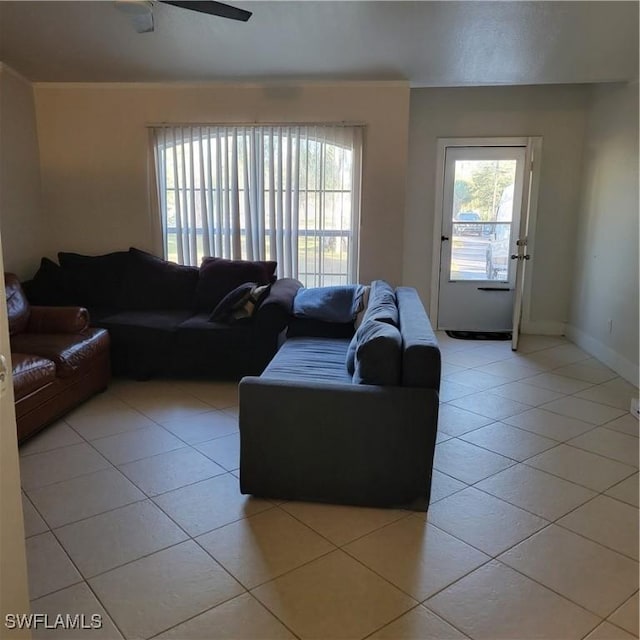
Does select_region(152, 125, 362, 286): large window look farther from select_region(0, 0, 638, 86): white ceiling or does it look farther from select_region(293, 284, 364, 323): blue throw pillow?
select_region(293, 284, 364, 323): blue throw pillow

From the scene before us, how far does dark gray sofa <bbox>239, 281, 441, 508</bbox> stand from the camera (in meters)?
2.42

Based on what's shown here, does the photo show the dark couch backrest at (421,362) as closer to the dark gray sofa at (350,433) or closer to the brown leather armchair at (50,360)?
the dark gray sofa at (350,433)

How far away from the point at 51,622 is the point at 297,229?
366 centimetres

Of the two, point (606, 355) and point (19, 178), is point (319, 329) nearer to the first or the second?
point (606, 355)

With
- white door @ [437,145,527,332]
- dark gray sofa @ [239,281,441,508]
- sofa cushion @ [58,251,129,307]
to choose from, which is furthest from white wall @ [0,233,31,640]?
white door @ [437,145,527,332]

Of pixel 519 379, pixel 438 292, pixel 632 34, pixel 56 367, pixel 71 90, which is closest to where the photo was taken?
pixel 56 367

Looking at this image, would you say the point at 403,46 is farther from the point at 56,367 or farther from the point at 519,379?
the point at 56,367

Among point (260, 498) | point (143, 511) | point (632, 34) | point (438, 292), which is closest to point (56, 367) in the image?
point (143, 511)

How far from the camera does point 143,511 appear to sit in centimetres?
247

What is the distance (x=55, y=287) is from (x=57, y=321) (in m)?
1.01

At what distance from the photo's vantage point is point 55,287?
471cm

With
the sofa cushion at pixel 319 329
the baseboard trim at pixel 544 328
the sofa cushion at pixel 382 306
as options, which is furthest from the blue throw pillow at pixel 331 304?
the baseboard trim at pixel 544 328

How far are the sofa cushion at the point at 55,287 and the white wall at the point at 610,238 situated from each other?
451 cm

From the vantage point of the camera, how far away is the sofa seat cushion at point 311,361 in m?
2.99
